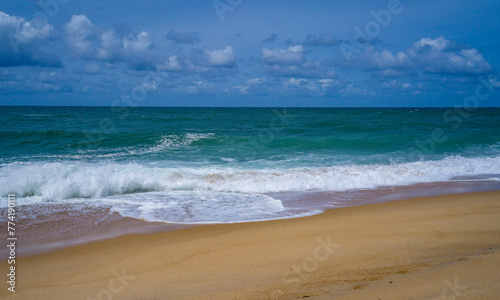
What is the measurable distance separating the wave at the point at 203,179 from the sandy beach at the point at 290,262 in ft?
11.9

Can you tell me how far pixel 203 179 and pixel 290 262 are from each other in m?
6.40

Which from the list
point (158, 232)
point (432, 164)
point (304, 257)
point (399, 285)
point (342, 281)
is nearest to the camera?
point (399, 285)

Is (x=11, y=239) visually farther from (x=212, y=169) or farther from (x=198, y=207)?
(x=212, y=169)

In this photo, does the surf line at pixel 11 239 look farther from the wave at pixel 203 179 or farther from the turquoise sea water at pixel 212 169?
the wave at pixel 203 179

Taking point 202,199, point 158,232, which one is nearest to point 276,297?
point 158,232

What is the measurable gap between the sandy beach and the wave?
3.62m

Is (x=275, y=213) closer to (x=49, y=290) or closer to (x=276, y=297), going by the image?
(x=276, y=297)

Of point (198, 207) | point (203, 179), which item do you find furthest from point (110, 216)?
point (203, 179)

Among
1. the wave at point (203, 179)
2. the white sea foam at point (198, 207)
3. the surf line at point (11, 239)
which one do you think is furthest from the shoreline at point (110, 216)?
the wave at point (203, 179)

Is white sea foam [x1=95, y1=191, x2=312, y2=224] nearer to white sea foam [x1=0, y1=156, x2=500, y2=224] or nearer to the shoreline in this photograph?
white sea foam [x1=0, y1=156, x2=500, y2=224]

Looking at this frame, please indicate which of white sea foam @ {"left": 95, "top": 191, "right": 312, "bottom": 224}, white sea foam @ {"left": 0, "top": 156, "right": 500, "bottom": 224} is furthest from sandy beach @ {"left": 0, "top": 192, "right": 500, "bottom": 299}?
white sea foam @ {"left": 0, "top": 156, "right": 500, "bottom": 224}

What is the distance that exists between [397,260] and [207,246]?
107 inches

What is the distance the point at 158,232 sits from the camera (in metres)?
5.98

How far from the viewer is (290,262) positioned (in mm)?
4395
